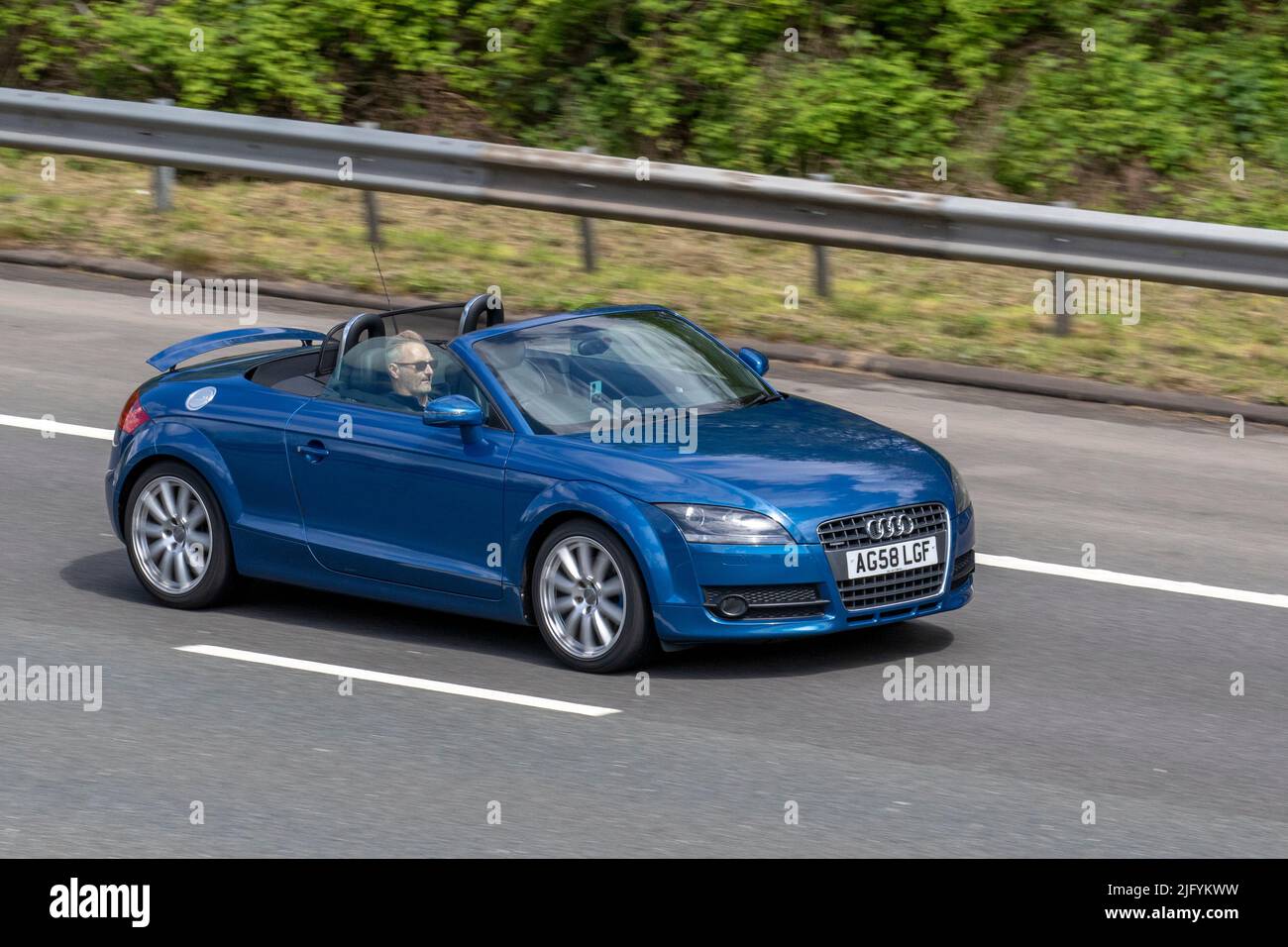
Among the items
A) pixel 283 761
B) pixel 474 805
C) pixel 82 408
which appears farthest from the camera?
pixel 82 408

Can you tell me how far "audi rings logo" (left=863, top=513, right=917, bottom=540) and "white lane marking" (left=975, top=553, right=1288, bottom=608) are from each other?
179 cm

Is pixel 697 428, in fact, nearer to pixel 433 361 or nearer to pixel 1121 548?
pixel 433 361

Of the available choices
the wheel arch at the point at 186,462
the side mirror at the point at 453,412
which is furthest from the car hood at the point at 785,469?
the wheel arch at the point at 186,462

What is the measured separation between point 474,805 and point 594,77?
45.8ft

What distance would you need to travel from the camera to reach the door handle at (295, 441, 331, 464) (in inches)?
368

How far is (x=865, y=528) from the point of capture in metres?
8.50

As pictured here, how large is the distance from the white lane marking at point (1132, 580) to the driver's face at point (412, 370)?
2896 mm

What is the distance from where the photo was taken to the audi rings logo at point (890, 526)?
8.52 metres

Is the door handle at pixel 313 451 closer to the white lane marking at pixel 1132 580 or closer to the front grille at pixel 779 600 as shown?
the front grille at pixel 779 600

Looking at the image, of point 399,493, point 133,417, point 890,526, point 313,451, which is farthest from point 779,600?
point 133,417

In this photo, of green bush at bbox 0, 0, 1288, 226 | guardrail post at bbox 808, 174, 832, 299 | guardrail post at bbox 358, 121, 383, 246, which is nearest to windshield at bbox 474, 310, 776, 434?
guardrail post at bbox 808, 174, 832, 299

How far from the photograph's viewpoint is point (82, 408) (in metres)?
13.0

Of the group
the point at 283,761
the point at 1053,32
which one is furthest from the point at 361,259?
the point at 283,761

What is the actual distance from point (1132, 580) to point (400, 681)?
3637mm
